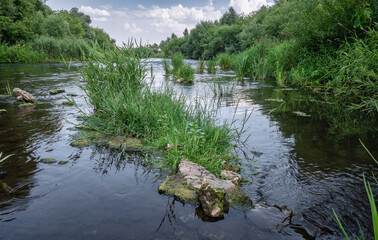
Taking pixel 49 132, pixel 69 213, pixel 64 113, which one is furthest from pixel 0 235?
pixel 64 113

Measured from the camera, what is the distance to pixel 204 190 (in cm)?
247

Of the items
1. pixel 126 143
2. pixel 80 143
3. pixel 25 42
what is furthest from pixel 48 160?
pixel 25 42

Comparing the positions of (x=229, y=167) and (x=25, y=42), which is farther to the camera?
(x=25, y=42)

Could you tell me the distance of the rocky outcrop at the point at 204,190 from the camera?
2.44 m

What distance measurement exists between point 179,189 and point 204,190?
14.8 inches

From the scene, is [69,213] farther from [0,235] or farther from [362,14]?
[362,14]

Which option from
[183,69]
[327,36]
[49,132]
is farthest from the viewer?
[183,69]

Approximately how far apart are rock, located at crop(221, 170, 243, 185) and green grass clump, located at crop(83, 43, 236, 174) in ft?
0.40

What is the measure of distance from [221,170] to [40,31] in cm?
3918

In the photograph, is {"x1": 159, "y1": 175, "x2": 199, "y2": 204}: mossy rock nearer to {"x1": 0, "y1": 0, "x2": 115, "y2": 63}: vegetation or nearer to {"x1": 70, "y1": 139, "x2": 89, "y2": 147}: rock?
{"x1": 70, "y1": 139, "x2": 89, "y2": 147}: rock

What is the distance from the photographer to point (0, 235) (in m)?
2.07

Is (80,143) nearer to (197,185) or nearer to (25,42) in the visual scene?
(197,185)

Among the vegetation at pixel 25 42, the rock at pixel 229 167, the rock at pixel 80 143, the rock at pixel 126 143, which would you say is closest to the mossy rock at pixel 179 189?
the rock at pixel 229 167

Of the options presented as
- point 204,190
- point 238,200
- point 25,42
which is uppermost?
point 25,42
